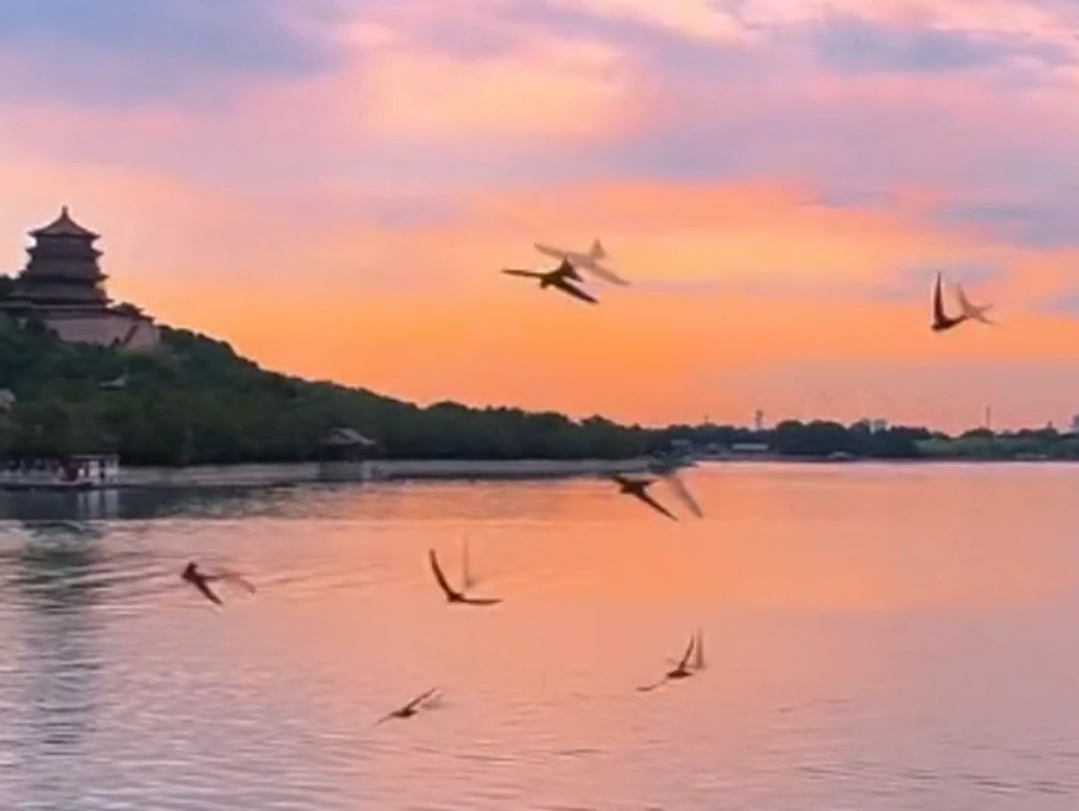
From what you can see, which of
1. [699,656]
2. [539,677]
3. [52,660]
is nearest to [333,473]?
[52,660]

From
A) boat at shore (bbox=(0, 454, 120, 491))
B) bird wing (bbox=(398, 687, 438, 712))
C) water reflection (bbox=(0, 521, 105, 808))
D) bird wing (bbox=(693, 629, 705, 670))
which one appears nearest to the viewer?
bird wing (bbox=(693, 629, 705, 670))

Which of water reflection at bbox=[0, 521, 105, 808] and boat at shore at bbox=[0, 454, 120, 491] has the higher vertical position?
boat at shore at bbox=[0, 454, 120, 491]

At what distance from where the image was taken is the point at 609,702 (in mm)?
13102

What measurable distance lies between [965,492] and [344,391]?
55.1ft

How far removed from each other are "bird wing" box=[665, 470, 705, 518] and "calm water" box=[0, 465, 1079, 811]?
0.49m

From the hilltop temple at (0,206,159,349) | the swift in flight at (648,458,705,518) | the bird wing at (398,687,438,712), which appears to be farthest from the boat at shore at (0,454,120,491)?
the swift in flight at (648,458,705,518)

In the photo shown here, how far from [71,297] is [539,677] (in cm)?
4152

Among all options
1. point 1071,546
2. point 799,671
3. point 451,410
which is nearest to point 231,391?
point 451,410

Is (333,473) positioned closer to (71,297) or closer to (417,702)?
(71,297)

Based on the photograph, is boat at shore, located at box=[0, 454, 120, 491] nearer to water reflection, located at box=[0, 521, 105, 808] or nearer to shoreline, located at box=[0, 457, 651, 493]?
shoreline, located at box=[0, 457, 651, 493]

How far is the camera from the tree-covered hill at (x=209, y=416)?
44.3 m

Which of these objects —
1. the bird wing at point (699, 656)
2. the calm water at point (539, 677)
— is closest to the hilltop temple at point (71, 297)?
the calm water at point (539, 677)

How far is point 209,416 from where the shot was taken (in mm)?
46250

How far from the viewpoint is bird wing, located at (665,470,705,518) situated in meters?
3.56
